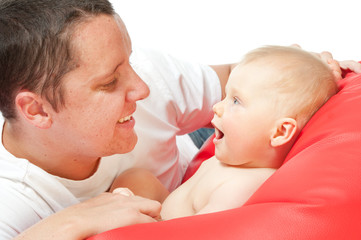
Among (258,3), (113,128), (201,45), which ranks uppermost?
(113,128)

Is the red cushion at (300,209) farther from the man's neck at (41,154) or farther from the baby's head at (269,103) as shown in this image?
the man's neck at (41,154)

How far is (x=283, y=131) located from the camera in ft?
4.35

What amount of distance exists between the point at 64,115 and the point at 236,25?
2.45 metres

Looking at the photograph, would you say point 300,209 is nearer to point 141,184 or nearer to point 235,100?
point 235,100

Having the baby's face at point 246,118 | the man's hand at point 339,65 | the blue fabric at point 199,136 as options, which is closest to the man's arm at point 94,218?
the baby's face at point 246,118

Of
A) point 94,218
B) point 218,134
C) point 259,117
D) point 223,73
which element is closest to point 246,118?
point 259,117

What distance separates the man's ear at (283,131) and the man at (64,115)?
340 mm

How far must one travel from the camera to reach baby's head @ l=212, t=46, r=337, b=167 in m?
1.30

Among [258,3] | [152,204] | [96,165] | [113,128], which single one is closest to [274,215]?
[152,204]

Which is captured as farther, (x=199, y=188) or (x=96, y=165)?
(x=96, y=165)

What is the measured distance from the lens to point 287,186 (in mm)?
1111

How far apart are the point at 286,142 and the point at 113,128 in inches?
17.6

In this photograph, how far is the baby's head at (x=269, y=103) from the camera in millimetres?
1298

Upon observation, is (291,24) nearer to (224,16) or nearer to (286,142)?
(224,16)
